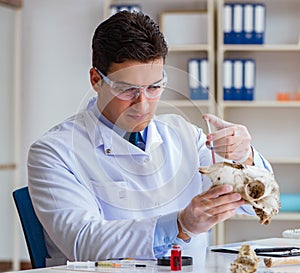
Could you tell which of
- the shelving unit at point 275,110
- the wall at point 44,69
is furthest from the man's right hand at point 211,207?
the wall at point 44,69

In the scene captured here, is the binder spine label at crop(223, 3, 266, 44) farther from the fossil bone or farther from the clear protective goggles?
the fossil bone

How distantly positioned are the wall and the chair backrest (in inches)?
127

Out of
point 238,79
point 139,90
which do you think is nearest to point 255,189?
point 139,90

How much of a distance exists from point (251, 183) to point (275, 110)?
140 inches

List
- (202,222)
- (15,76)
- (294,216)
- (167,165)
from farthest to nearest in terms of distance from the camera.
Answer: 1. (15,76)
2. (294,216)
3. (167,165)
4. (202,222)

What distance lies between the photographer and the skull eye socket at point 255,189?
Answer: 171 centimetres

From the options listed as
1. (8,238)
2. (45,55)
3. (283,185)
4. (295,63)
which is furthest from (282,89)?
(8,238)

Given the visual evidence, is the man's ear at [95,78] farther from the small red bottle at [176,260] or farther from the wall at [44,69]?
the wall at [44,69]

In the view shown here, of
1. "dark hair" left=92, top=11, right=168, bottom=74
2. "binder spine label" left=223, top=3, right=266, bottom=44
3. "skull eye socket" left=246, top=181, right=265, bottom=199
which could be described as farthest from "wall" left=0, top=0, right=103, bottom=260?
"skull eye socket" left=246, top=181, right=265, bottom=199

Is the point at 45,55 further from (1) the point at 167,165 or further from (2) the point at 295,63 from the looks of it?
(1) the point at 167,165

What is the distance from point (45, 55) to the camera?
554 centimetres

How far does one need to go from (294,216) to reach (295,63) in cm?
99

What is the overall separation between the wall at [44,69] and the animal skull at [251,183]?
3.71 metres

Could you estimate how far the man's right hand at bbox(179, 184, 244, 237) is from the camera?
1722mm
